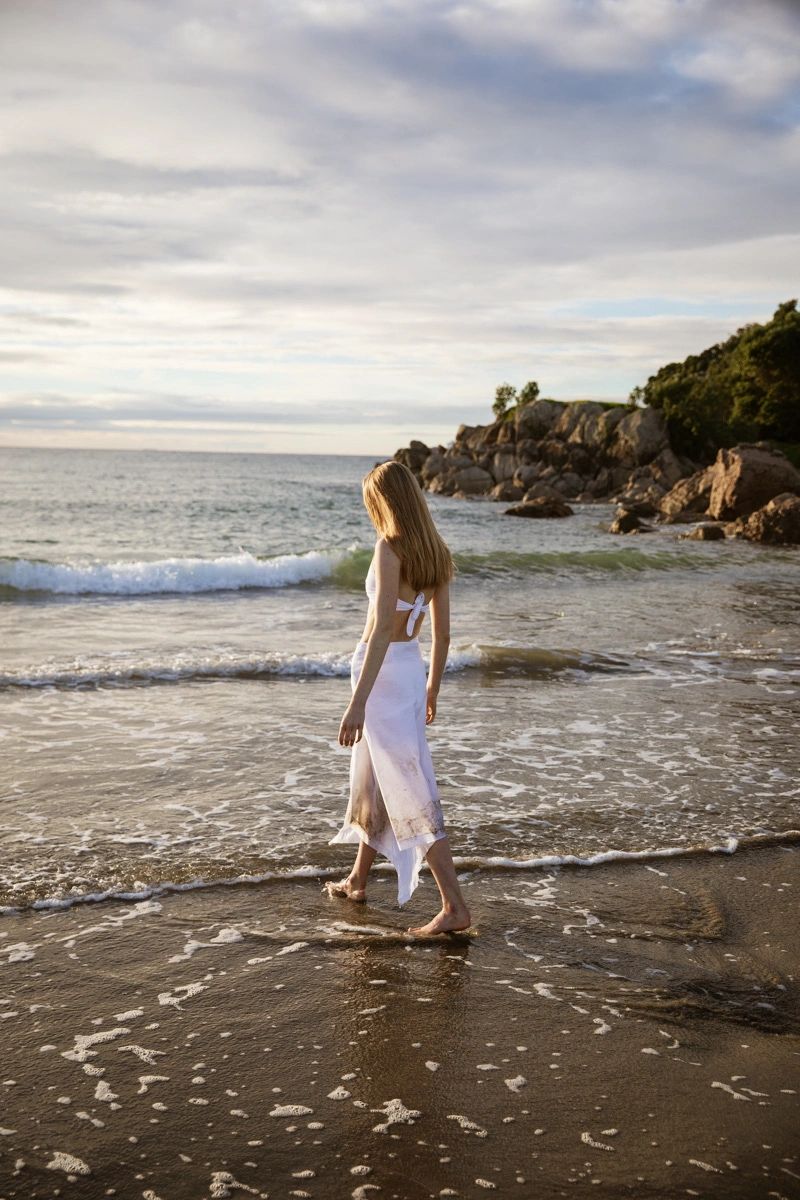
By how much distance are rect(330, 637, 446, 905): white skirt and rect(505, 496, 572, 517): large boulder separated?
123ft

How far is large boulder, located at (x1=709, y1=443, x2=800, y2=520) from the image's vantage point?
35531mm

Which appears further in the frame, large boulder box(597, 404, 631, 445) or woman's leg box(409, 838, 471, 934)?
large boulder box(597, 404, 631, 445)

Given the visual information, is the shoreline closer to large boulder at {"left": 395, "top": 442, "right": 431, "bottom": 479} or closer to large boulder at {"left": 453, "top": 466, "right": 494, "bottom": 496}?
large boulder at {"left": 453, "top": 466, "right": 494, "bottom": 496}

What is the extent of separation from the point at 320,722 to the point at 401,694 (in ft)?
13.6

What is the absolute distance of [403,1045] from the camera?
3.62 meters

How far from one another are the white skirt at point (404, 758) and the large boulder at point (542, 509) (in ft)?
123

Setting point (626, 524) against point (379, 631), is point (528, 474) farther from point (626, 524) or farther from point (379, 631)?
point (379, 631)

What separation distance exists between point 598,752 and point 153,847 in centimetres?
377

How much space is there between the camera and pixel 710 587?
2038cm

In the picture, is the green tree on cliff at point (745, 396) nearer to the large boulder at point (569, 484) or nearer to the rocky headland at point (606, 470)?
the rocky headland at point (606, 470)

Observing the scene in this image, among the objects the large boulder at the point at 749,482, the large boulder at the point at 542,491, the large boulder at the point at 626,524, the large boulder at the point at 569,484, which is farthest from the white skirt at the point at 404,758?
the large boulder at the point at 569,484

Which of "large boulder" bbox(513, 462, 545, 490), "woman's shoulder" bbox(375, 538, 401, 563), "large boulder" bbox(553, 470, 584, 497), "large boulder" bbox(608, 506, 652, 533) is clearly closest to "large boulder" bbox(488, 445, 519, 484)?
"large boulder" bbox(513, 462, 545, 490)

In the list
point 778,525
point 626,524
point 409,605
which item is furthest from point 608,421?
point 409,605

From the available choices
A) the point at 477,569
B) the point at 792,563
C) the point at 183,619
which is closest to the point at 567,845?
the point at 183,619
